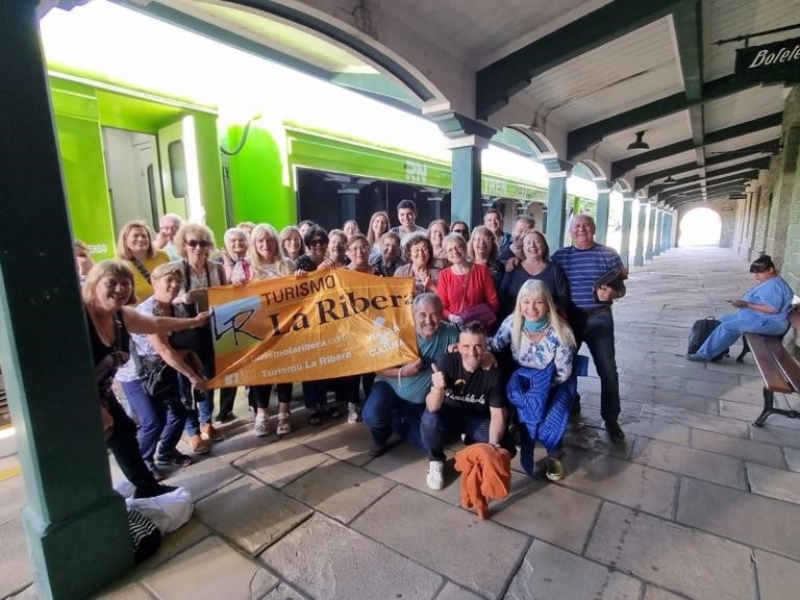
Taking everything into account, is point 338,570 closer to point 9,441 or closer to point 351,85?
point 9,441

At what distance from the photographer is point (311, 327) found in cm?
320

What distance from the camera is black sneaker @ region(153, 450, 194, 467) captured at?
298 cm

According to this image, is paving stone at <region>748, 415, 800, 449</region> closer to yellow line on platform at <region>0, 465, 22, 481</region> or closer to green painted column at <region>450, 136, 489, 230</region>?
green painted column at <region>450, 136, 489, 230</region>

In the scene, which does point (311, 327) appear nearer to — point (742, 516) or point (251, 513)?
point (251, 513)

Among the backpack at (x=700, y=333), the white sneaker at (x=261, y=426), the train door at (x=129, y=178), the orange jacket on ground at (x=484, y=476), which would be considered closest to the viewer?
the orange jacket on ground at (x=484, y=476)

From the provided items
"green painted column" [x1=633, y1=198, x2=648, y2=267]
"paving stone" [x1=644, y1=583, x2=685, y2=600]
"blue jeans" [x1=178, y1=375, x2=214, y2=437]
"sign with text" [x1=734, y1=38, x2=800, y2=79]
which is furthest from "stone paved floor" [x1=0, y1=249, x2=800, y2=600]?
"green painted column" [x1=633, y1=198, x2=648, y2=267]

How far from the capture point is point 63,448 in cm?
183

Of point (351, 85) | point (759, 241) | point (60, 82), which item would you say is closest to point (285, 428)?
point (60, 82)

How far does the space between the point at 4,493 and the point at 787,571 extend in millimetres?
4299

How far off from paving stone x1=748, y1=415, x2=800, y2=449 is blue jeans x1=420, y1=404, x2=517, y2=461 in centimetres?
198

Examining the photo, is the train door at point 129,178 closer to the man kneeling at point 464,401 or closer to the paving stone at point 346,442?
the paving stone at point 346,442

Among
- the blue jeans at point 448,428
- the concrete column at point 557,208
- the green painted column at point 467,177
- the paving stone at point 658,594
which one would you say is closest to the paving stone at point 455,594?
the paving stone at point 658,594

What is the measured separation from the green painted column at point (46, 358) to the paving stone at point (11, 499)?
2.80 feet

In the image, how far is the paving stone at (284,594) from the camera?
1.91 meters
